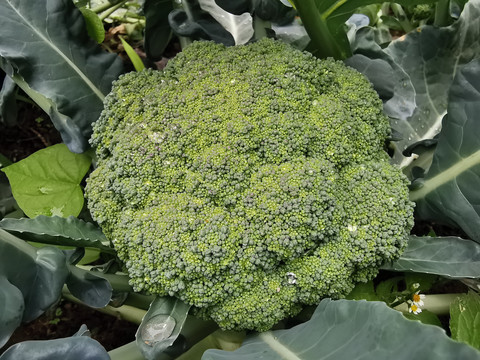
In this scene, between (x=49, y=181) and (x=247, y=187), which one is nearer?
(x=247, y=187)

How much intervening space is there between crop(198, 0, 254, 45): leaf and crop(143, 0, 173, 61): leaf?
12 centimetres

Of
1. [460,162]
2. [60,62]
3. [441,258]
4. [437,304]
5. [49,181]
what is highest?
[60,62]

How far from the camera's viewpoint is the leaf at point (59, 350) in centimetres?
81

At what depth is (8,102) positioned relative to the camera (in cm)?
133

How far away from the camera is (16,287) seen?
863 millimetres

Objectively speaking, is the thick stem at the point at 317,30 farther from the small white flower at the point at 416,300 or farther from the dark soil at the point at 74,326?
the dark soil at the point at 74,326

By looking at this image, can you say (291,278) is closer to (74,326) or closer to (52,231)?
(52,231)

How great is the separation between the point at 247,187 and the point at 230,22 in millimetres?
591

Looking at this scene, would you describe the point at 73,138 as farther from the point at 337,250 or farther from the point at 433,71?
the point at 433,71

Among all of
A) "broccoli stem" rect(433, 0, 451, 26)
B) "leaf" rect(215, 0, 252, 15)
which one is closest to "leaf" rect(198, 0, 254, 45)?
"leaf" rect(215, 0, 252, 15)

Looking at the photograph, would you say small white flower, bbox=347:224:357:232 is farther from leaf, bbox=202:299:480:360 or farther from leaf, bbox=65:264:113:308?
leaf, bbox=65:264:113:308

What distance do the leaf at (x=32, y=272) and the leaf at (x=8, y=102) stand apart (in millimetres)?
513

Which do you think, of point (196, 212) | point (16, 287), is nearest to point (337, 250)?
point (196, 212)

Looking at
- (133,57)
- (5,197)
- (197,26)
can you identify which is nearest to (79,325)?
(5,197)
